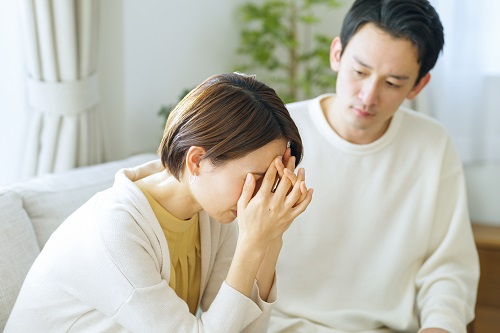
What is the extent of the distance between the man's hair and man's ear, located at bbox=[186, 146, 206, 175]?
0.77 meters

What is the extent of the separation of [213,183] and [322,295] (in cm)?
74

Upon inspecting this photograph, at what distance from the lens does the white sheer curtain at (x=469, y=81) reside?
3.01 m

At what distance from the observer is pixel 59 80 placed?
2414 mm

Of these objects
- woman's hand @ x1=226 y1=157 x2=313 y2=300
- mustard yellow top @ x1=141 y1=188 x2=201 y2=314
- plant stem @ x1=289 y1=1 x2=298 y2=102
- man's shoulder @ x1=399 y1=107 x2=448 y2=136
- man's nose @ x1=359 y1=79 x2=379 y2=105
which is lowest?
plant stem @ x1=289 y1=1 x2=298 y2=102

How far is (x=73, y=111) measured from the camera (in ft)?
8.05

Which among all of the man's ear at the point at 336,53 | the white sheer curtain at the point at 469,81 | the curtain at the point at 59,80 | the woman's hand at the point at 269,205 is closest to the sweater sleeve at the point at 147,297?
the woman's hand at the point at 269,205

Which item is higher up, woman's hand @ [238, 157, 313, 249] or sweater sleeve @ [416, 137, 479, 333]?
woman's hand @ [238, 157, 313, 249]

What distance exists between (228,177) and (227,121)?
12cm

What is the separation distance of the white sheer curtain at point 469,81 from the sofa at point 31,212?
159 cm

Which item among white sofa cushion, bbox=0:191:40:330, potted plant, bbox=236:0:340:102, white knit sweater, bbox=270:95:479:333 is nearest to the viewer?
white sofa cushion, bbox=0:191:40:330

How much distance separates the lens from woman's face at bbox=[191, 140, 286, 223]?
1.44 metres

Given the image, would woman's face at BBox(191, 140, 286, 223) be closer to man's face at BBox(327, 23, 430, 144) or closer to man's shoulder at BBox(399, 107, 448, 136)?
man's face at BBox(327, 23, 430, 144)

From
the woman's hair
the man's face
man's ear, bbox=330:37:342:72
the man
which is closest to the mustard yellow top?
the woman's hair

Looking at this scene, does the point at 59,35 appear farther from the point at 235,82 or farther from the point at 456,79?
the point at 456,79
